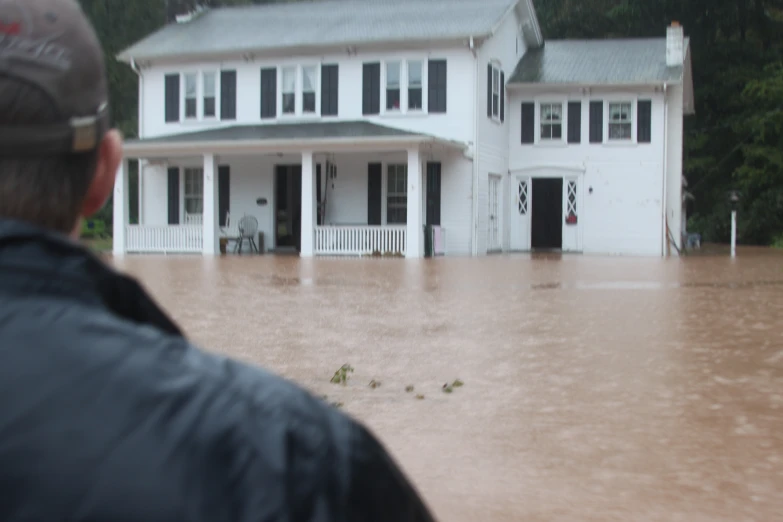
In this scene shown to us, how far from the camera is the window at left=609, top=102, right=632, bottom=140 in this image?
84.7ft

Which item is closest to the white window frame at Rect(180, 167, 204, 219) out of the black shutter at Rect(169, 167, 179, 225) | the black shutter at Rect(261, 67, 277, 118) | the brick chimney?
the black shutter at Rect(169, 167, 179, 225)

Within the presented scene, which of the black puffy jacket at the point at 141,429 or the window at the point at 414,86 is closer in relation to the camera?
the black puffy jacket at the point at 141,429

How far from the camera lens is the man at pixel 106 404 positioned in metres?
0.98

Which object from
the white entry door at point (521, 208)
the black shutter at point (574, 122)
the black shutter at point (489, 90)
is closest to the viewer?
the black shutter at point (489, 90)

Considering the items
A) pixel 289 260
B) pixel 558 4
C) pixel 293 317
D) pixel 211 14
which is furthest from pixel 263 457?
pixel 558 4

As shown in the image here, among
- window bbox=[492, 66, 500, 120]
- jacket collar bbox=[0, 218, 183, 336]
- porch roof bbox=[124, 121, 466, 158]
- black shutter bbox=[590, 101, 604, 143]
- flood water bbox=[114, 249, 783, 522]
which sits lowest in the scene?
flood water bbox=[114, 249, 783, 522]

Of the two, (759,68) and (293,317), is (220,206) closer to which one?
(293,317)

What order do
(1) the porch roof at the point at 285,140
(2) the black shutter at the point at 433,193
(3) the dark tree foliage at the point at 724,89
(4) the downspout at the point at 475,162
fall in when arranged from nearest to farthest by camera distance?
(1) the porch roof at the point at 285,140 < (4) the downspout at the point at 475,162 < (2) the black shutter at the point at 433,193 < (3) the dark tree foliage at the point at 724,89

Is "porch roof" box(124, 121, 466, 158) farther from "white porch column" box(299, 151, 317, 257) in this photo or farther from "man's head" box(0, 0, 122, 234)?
"man's head" box(0, 0, 122, 234)

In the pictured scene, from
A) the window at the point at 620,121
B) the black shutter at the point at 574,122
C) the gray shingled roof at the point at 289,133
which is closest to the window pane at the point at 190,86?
the gray shingled roof at the point at 289,133

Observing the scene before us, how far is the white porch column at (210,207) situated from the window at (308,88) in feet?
9.10

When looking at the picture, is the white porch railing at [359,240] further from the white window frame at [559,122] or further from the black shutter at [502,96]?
the white window frame at [559,122]

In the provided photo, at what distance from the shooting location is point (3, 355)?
1040mm

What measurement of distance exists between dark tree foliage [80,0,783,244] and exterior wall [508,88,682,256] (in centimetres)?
922
